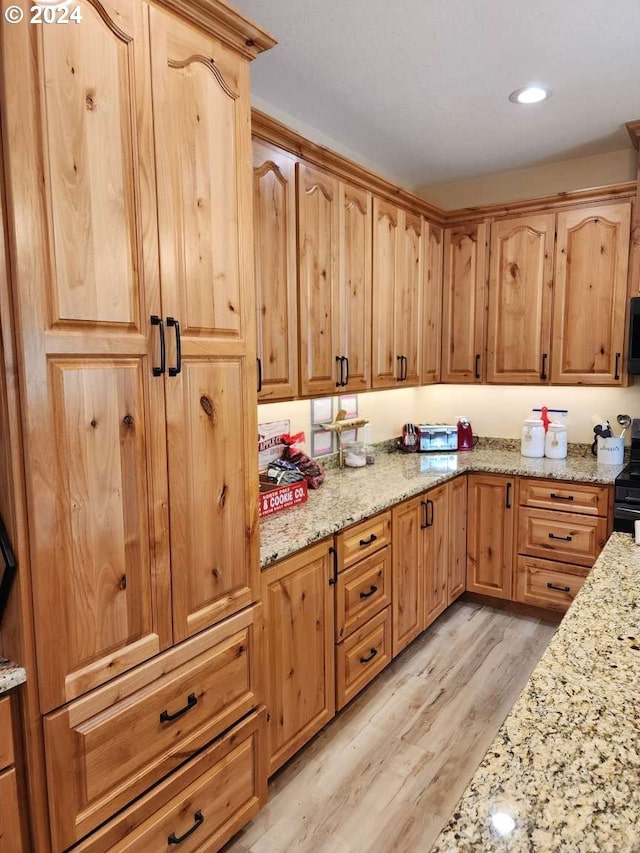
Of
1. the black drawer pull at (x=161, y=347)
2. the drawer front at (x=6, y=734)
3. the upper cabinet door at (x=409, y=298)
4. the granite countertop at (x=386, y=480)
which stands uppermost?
the upper cabinet door at (x=409, y=298)

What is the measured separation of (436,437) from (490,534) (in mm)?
752

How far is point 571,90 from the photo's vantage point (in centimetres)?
252

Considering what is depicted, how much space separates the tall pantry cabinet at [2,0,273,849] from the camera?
44.5 inches

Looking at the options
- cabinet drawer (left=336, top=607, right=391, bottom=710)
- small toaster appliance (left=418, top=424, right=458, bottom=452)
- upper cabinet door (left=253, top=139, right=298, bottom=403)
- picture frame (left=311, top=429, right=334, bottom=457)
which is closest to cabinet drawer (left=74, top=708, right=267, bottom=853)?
cabinet drawer (left=336, top=607, right=391, bottom=710)

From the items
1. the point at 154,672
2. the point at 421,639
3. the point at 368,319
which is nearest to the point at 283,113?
the point at 368,319

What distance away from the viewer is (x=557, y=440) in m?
3.48

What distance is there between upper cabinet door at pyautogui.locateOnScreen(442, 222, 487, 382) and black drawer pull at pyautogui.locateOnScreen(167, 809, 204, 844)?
2.92 m

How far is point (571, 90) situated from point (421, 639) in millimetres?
2911

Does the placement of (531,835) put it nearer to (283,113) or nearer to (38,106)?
(38,106)

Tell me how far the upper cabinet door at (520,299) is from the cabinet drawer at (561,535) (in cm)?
88

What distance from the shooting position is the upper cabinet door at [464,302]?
362cm

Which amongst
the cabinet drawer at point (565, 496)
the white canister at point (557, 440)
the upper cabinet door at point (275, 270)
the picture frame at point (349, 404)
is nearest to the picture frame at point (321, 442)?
the picture frame at point (349, 404)

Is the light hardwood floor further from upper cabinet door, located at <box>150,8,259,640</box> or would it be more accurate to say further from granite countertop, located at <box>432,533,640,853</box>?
granite countertop, located at <box>432,533,640,853</box>

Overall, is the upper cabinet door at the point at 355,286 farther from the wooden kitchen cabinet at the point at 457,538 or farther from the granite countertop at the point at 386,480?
the wooden kitchen cabinet at the point at 457,538
